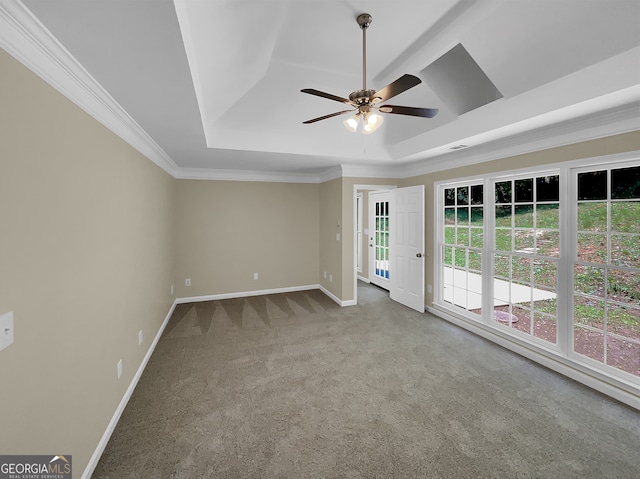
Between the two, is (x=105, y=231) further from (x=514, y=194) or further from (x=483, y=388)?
(x=514, y=194)

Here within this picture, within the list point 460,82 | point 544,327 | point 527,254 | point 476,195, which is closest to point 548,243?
point 527,254

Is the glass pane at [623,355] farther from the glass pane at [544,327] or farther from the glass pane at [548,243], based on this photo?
the glass pane at [548,243]

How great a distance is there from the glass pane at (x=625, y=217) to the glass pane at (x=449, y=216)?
177cm

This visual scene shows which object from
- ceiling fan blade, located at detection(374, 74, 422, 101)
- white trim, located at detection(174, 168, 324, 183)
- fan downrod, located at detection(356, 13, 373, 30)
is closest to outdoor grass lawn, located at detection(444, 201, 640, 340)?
ceiling fan blade, located at detection(374, 74, 422, 101)

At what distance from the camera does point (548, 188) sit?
119 inches

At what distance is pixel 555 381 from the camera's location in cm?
270

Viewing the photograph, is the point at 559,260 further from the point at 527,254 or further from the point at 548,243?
the point at 527,254

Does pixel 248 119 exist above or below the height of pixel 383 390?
above

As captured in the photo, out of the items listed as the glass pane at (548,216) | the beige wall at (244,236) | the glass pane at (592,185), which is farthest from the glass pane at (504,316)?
the beige wall at (244,236)

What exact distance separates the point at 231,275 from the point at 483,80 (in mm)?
4663

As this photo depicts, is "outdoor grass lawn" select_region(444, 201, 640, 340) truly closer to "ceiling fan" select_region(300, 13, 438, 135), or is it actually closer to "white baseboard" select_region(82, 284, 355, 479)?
"ceiling fan" select_region(300, 13, 438, 135)

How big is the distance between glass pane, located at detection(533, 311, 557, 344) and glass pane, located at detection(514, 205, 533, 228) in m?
0.98

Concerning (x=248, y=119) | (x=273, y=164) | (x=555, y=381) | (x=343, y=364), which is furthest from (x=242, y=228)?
(x=555, y=381)

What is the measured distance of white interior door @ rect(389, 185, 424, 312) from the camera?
4492mm
